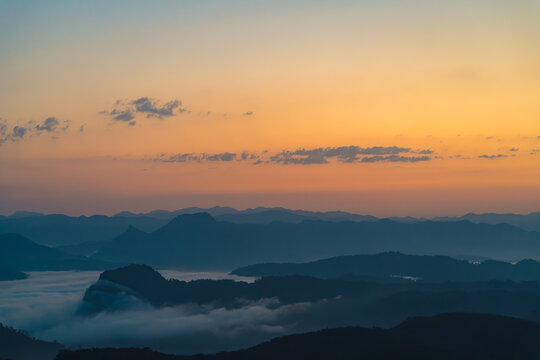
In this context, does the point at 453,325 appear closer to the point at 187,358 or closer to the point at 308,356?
the point at 308,356

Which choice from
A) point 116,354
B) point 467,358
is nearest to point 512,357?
point 467,358

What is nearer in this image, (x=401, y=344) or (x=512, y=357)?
(x=401, y=344)

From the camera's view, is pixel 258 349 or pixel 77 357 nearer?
pixel 77 357

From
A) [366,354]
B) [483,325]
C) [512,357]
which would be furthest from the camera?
[483,325]

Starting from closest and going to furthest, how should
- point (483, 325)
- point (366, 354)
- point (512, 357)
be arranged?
point (366, 354)
point (512, 357)
point (483, 325)

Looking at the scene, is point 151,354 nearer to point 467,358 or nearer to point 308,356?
point 308,356

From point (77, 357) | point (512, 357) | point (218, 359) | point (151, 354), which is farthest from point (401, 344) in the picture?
point (77, 357)
